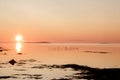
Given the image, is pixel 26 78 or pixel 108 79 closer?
pixel 108 79

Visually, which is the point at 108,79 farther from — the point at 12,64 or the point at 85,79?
the point at 12,64

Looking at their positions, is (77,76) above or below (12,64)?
below

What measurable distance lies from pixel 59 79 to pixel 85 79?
135 inches

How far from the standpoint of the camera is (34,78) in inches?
1382

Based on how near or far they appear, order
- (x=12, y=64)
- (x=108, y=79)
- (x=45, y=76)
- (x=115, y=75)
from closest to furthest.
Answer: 1. (x=108, y=79)
2. (x=115, y=75)
3. (x=45, y=76)
4. (x=12, y=64)

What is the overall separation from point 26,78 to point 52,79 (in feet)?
11.5

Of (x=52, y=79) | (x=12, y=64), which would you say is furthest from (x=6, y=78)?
(x=12, y=64)

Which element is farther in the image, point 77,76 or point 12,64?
point 12,64

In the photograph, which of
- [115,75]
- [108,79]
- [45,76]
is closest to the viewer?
[108,79]

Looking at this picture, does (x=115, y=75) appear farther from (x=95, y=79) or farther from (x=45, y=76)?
(x=45, y=76)

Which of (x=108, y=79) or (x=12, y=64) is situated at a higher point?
(x=12, y=64)

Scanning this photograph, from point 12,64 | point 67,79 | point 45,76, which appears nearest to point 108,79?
point 67,79

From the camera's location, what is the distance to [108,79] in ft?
104

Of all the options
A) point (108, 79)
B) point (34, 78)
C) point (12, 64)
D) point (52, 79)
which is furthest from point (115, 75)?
point (12, 64)
